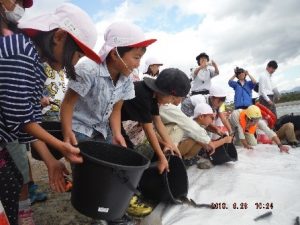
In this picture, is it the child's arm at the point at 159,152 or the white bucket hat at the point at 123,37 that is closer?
the white bucket hat at the point at 123,37

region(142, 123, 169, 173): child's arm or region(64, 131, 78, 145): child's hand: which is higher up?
region(64, 131, 78, 145): child's hand

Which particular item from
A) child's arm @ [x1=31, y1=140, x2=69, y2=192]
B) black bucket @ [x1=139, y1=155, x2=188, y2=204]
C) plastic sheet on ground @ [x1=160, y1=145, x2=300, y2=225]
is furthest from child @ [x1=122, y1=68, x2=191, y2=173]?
child's arm @ [x1=31, y1=140, x2=69, y2=192]

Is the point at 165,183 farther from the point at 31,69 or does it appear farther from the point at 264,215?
the point at 31,69

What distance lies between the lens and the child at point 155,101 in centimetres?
269

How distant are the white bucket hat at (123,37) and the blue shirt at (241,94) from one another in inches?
177

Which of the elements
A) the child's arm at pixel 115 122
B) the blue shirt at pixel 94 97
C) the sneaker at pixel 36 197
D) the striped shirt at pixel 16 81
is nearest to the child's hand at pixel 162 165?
the child's arm at pixel 115 122

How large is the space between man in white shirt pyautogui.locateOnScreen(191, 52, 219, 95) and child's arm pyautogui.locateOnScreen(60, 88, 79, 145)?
3.84 m

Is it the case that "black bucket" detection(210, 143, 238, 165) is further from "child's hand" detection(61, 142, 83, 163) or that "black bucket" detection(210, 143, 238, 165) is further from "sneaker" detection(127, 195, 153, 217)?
"child's hand" detection(61, 142, 83, 163)

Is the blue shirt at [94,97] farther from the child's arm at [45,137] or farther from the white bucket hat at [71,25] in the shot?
the child's arm at [45,137]

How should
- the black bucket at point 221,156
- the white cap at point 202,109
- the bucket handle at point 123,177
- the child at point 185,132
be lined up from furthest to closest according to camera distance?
the white cap at point 202,109, the black bucket at point 221,156, the child at point 185,132, the bucket handle at point 123,177

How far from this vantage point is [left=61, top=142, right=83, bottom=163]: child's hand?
145 centimetres

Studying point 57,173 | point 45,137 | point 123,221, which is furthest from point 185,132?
point 45,137

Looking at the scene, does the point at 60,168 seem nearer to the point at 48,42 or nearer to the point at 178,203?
the point at 48,42

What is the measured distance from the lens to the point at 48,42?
149 centimetres
